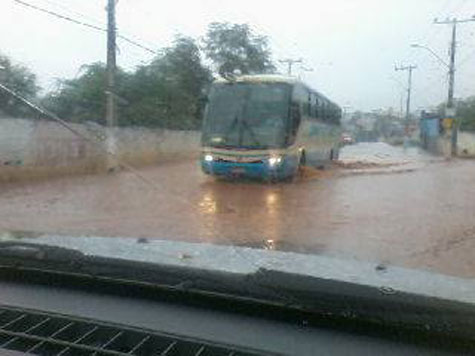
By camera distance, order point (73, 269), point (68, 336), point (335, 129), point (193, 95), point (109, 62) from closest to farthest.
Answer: point (68, 336), point (73, 269), point (109, 62), point (335, 129), point (193, 95)

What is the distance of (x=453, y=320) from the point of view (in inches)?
87.8

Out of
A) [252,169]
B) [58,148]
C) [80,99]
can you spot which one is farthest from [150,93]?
[252,169]

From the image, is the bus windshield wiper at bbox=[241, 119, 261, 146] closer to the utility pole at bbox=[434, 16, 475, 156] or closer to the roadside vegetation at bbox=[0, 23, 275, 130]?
the roadside vegetation at bbox=[0, 23, 275, 130]

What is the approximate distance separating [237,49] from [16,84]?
2359 centimetres

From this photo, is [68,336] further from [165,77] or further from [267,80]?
[165,77]

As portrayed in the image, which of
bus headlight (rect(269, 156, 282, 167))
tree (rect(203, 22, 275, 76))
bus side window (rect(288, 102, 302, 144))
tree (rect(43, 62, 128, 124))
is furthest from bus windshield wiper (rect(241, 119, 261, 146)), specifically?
tree (rect(203, 22, 275, 76))

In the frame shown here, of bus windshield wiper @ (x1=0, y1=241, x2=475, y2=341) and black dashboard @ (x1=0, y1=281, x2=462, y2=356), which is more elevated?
bus windshield wiper @ (x1=0, y1=241, x2=475, y2=341)

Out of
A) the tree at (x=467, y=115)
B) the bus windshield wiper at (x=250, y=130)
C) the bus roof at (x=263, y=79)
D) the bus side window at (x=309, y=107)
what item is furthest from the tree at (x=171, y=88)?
the tree at (x=467, y=115)

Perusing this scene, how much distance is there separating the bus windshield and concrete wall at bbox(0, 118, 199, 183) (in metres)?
5.72

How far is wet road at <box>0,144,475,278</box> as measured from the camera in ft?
36.6

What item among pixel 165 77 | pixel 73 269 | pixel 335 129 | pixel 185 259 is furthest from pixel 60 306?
pixel 165 77

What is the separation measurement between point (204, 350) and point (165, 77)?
40075mm

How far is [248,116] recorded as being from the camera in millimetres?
21047

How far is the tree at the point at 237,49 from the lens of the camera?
167ft
